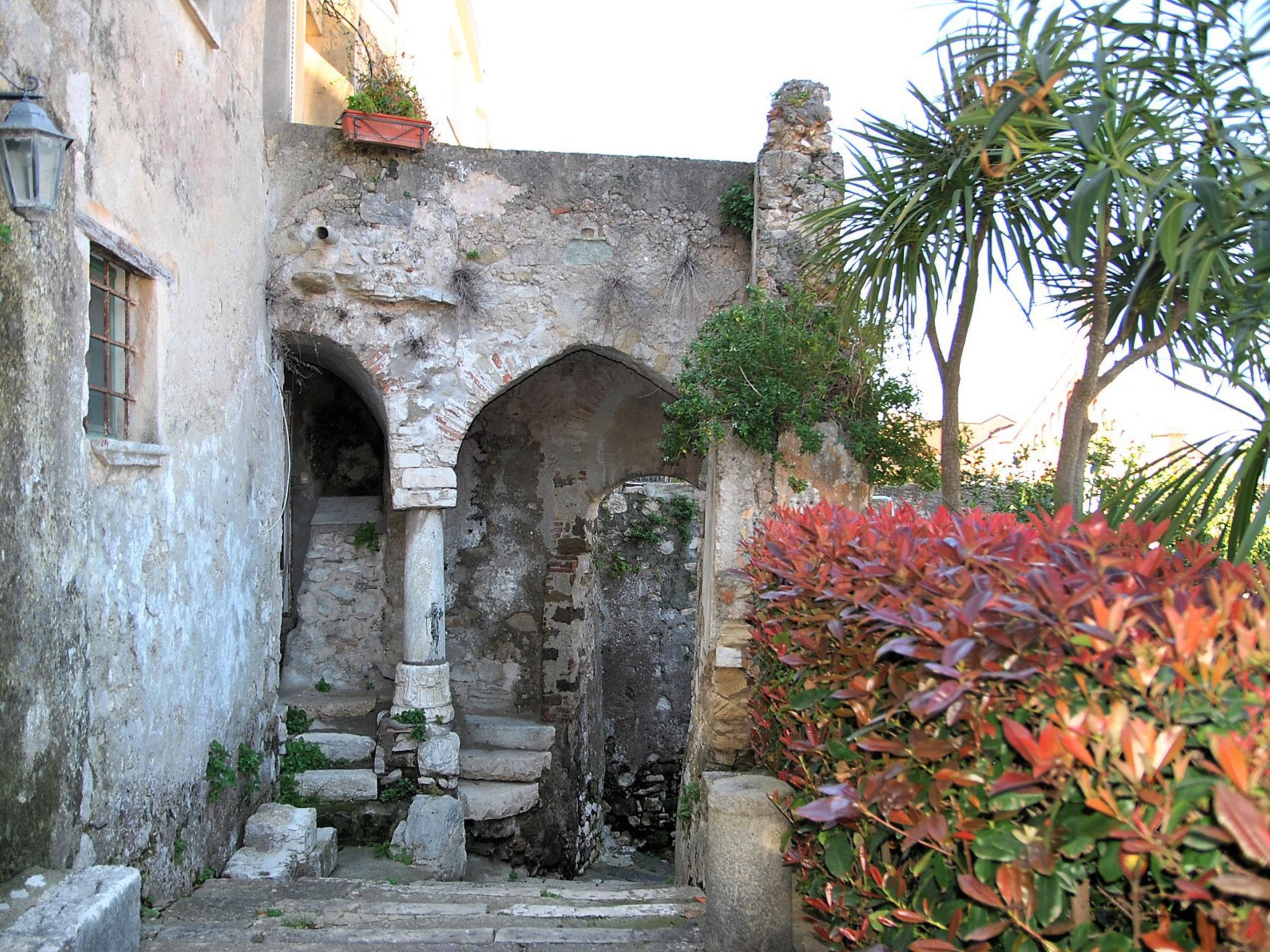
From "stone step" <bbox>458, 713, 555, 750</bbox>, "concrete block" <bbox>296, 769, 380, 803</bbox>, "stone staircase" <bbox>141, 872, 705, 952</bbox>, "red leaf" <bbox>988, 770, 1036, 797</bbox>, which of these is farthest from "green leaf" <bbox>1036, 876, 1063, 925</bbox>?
Answer: "stone step" <bbox>458, 713, 555, 750</bbox>

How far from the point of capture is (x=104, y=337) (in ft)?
15.6

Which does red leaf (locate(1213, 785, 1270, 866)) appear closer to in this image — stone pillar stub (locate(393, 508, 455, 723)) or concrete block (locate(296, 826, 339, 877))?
concrete block (locate(296, 826, 339, 877))

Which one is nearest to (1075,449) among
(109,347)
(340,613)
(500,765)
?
(109,347)

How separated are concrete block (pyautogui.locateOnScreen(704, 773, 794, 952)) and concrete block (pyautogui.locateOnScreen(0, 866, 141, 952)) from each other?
2.04 metres

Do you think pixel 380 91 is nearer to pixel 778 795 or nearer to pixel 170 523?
pixel 170 523

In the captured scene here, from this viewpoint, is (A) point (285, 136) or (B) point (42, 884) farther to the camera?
(A) point (285, 136)

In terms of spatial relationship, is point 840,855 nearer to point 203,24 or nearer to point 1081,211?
point 1081,211

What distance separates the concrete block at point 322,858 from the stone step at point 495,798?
1376 mm

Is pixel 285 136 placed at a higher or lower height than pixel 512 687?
higher

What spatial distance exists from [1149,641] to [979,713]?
367 mm

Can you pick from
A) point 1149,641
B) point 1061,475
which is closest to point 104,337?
point 1061,475

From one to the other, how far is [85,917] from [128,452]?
212cm

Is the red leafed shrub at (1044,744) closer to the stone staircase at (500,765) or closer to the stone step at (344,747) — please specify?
the stone step at (344,747)

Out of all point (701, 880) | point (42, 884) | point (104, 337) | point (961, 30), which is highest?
point (961, 30)
